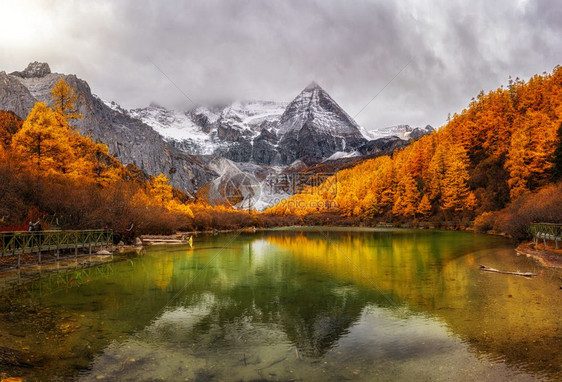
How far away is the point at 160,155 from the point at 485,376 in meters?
149

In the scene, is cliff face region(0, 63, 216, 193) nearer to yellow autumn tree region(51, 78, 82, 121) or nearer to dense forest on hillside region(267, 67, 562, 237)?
yellow autumn tree region(51, 78, 82, 121)

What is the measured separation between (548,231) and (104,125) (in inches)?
4748

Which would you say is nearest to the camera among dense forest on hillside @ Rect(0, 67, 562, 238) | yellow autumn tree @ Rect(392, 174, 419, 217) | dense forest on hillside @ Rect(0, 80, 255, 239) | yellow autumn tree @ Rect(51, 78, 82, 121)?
dense forest on hillside @ Rect(0, 80, 255, 239)

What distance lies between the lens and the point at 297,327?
10.5 metres

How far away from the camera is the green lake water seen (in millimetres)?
7500

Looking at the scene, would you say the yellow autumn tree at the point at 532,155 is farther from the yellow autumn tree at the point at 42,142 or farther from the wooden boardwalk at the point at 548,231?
the yellow autumn tree at the point at 42,142

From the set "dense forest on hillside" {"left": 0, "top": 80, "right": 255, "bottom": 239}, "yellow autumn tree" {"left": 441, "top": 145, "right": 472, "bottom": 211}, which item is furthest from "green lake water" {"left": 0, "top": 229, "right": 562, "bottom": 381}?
"yellow autumn tree" {"left": 441, "top": 145, "right": 472, "bottom": 211}

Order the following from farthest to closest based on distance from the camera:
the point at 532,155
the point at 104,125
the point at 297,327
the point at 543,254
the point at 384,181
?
the point at 104,125 < the point at 384,181 < the point at 532,155 < the point at 543,254 < the point at 297,327

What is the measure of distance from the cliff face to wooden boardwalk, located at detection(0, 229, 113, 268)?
58.4 m

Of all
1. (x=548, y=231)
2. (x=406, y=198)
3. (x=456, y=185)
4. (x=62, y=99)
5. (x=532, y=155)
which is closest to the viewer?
(x=548, y=231)

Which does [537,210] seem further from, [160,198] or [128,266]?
[160,198]

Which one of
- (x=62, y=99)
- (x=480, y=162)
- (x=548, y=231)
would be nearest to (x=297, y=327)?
(x=548, y=231)

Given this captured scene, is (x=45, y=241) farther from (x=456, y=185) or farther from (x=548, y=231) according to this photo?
(x=456, y=185)

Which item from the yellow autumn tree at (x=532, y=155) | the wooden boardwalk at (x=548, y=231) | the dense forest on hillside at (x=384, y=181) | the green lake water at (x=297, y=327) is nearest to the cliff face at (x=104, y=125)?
the dense forest on hillside at (x=384, y=181)
